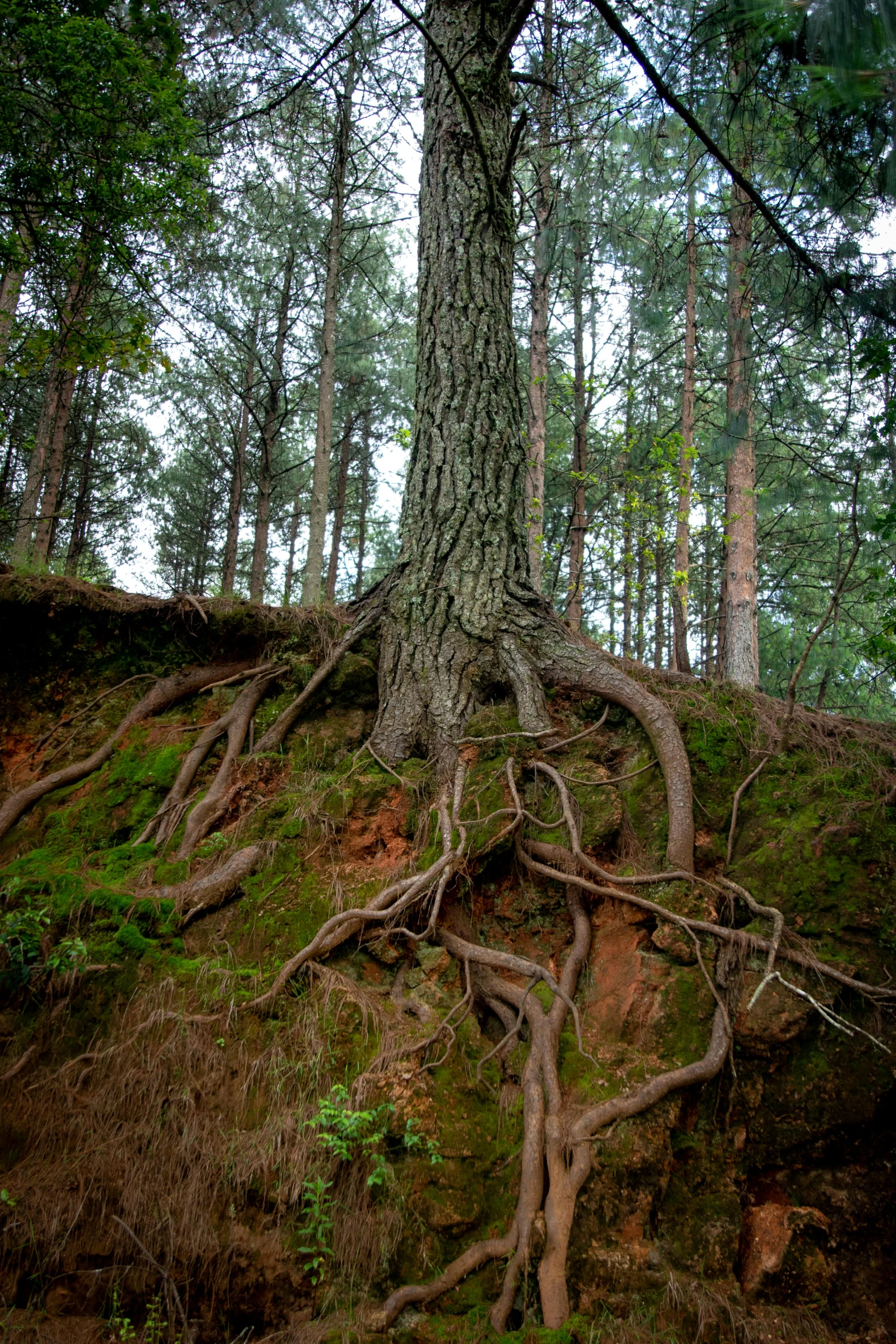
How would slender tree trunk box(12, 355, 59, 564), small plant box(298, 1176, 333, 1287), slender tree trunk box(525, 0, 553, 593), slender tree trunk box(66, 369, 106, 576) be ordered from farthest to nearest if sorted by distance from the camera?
slender tree trunk box(66, 369, 106, 576), slender tree trunk box(12, 355, 59, 564), slender tree trunk box(525, 0, 553, 593), small plant box(298, 1176, 333, 1287)

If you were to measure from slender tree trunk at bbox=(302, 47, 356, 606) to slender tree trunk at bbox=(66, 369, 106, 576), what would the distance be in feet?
18.6

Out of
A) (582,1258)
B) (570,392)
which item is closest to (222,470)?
(570,392)

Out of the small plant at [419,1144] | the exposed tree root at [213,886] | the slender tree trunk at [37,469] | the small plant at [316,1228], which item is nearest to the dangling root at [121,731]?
the exposed tree root at [213,886]

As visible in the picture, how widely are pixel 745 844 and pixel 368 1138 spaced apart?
234 centimetres

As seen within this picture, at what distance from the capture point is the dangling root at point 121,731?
173 inches

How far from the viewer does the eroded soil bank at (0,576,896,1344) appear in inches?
97.9

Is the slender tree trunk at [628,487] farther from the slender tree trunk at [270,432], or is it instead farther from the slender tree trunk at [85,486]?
the slender tree trunk at [85,486]

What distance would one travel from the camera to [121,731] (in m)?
4.84

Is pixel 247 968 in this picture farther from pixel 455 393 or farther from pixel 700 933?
pixel 455 393

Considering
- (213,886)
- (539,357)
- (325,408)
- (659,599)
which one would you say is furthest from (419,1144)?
(659,599)

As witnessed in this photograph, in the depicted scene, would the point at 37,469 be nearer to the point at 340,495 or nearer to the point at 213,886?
the point at 340,495

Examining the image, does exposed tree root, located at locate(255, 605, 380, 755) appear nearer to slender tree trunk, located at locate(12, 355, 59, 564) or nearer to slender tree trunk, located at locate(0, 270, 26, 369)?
slender tree trunk, located at locate(12, 355, 59, 564)

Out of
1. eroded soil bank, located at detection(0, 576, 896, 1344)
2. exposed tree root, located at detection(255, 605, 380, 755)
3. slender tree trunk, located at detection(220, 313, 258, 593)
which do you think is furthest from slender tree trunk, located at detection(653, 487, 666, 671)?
eroded soil bank, located at detection(0, 576, 896, 1344)

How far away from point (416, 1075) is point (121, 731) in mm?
3158
